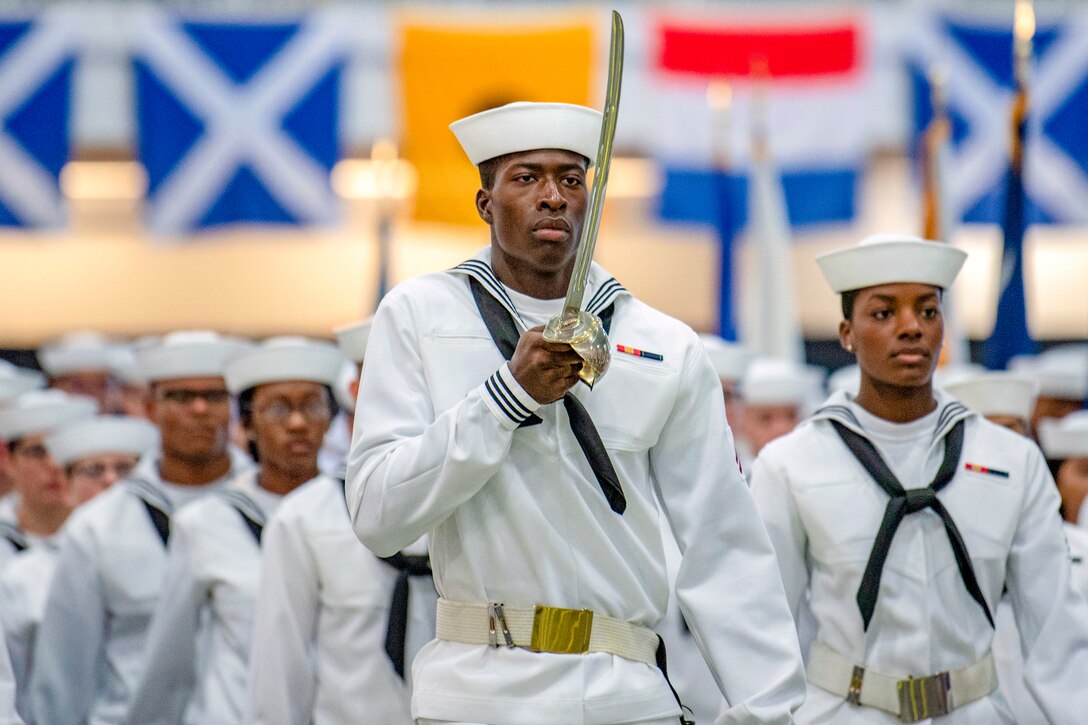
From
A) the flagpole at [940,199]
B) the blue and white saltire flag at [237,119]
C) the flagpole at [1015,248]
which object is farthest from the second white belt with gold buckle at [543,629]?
the blue and white saltire flag at [237,119]

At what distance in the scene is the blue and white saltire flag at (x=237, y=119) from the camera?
14812 millimetres

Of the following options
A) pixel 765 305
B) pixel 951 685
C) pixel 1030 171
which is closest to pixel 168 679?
pixel 951 685

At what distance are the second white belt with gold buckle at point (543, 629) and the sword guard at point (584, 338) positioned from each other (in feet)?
1.75

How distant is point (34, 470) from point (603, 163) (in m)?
5.26

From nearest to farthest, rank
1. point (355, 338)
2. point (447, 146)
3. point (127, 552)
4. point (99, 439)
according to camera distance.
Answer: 1. point (355, 338)
2. point (127, 552)
3. point (99, 439)
4. point (447, 146)

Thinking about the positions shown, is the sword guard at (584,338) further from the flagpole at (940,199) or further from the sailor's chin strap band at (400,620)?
the flagpole at (940,199)

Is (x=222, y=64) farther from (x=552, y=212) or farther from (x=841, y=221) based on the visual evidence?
(x=552, y=212)

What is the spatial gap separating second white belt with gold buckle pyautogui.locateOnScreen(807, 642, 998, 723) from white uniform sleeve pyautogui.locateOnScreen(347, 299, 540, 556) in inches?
63.2

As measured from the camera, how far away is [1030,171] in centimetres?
1520

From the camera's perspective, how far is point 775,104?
15.6 m

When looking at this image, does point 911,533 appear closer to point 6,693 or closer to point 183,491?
point 6,693

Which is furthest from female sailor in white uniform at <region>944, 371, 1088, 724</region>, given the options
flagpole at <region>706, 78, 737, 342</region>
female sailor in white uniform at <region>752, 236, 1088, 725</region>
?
flagpole at <region>706, 78, 737, 342</region>

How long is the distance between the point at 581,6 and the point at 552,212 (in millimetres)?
13164

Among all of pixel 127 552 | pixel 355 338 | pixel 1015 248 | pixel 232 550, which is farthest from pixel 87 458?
pixel 1015 248
